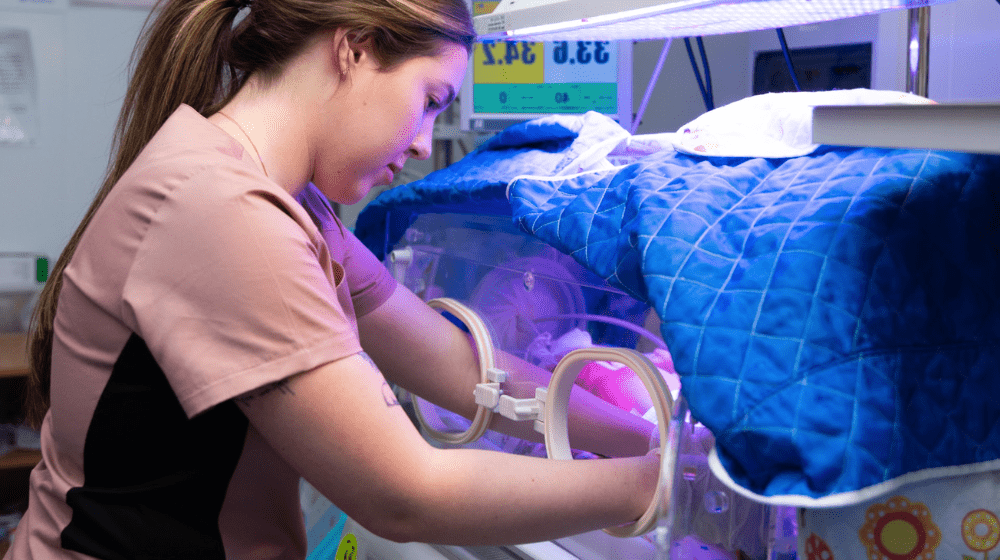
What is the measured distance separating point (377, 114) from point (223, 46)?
22 centimetres

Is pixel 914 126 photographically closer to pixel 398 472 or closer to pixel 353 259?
pixel 398 472

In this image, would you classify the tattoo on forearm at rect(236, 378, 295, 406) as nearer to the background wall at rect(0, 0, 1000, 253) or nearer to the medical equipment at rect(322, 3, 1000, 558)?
the medical equipment at rect(322, 3, 1000, 558)

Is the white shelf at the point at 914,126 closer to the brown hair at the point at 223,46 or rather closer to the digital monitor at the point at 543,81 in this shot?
the brown hair at the point at 223,46

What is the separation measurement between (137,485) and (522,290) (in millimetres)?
681

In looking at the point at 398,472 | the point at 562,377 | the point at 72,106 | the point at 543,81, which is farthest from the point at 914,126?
the point at 72,106

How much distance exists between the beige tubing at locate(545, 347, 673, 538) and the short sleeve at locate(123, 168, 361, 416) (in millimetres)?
405

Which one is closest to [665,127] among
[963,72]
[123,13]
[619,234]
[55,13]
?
[963,72]

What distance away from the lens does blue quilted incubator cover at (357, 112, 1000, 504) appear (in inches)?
28.1

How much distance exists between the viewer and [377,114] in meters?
0.91

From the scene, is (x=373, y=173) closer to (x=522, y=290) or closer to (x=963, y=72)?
(x=522, y=290)

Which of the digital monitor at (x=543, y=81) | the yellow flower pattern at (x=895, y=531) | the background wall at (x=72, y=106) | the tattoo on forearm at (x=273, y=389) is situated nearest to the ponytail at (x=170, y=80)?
the tattoo on forearm at (x=273, y=389)

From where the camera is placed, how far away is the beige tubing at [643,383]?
3.04ft

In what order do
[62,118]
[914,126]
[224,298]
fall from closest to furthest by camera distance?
[914,126], [224,298], [62,118]

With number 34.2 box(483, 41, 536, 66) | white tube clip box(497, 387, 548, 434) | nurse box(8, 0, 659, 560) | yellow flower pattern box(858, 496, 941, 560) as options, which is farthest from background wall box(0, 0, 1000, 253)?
yellow flower pattern box(858, 496, 941, 560)
